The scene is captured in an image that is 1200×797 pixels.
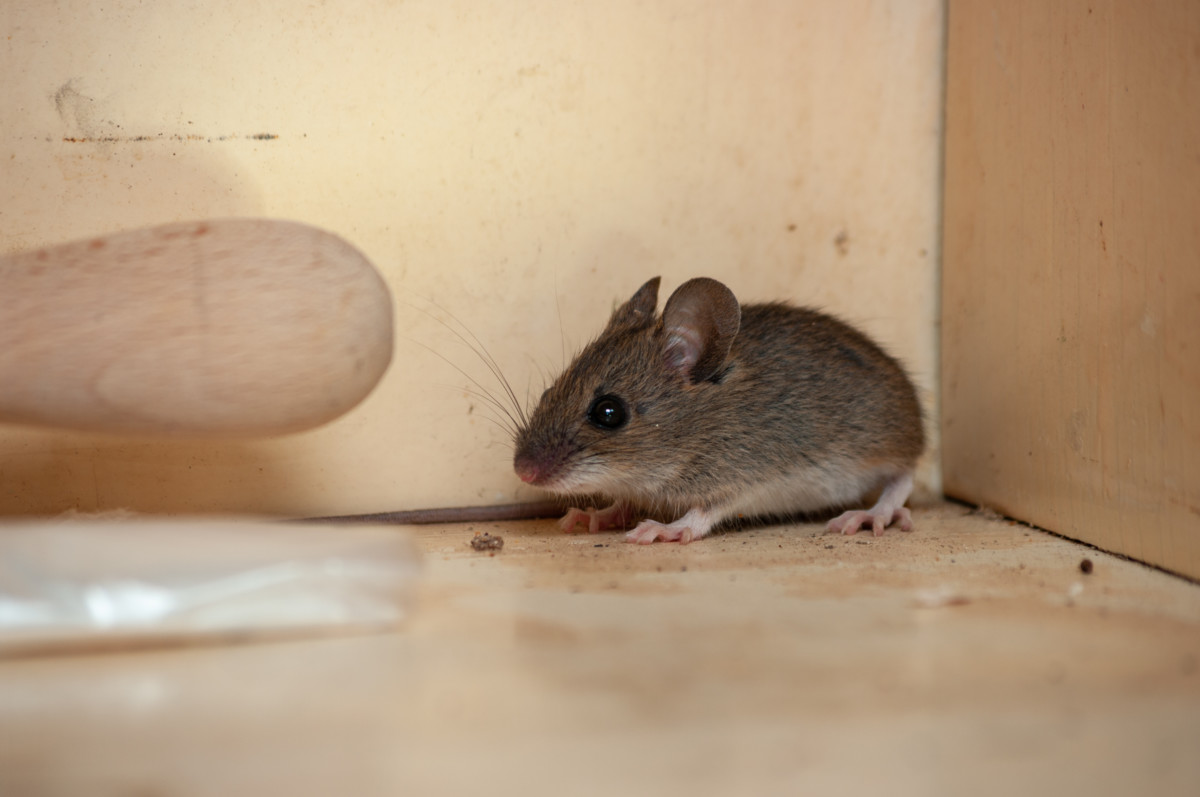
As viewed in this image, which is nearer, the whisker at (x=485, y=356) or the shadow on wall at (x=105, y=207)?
the shadow on wall at (x=105, y=207)

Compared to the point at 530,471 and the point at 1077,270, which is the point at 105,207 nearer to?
the point at 530,471

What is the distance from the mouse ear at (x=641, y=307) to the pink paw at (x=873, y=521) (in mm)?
705

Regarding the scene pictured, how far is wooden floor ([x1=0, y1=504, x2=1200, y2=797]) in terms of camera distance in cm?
103

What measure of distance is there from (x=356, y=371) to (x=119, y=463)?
114cm

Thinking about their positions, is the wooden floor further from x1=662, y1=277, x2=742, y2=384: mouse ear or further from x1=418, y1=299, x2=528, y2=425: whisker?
x1=418, y1=299, x2=528, y2=425: whisker

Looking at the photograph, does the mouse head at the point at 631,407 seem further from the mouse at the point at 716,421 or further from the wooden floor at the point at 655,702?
the wooden floor at the point at 655,702

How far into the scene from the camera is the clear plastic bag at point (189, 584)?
1.30 metres

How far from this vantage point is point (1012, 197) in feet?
8.33

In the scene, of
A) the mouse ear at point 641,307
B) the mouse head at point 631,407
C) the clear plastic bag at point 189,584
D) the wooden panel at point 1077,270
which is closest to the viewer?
the clear plastic bag at point 189,584

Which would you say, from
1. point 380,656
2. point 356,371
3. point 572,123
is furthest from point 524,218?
point 380,656

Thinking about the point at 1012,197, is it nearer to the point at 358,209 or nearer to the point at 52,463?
the point at 358,209

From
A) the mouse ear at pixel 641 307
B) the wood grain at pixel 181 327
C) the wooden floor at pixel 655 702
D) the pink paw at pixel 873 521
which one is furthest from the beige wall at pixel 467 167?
the wooden floor at pixel 655 702

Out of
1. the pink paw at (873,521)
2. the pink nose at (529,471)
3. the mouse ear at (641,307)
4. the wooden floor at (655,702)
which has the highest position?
the mouse ear at (641,307)

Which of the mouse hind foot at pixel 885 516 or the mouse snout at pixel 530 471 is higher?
the mouse snout at pixel 530 471
